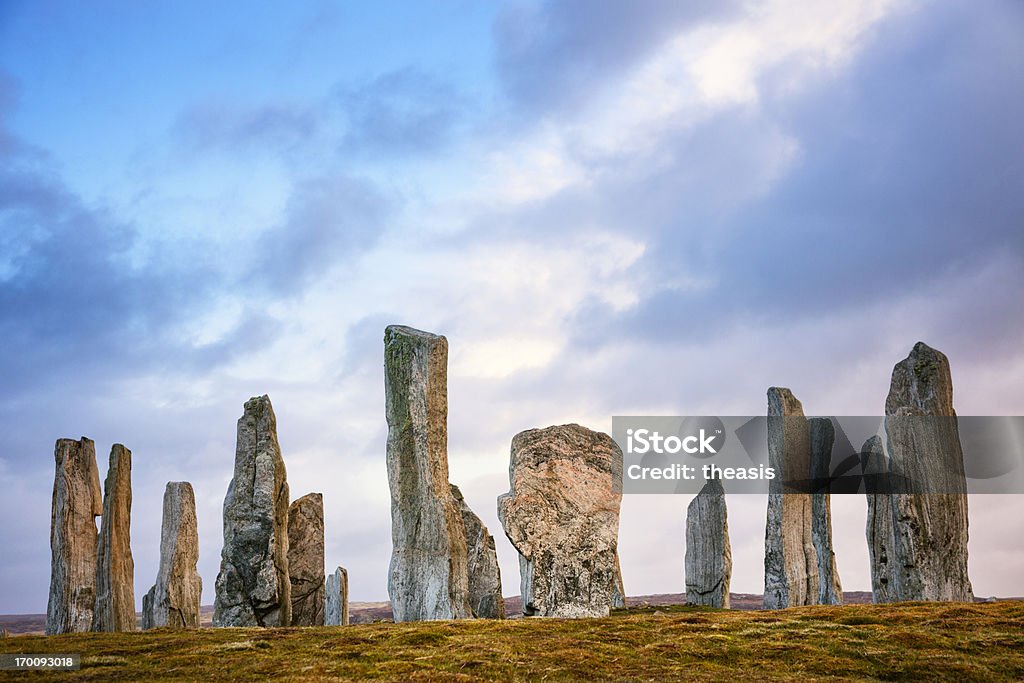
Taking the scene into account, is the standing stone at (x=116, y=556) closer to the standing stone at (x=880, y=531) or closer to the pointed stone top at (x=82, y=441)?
the pointed stone top at (x=82, y=441)

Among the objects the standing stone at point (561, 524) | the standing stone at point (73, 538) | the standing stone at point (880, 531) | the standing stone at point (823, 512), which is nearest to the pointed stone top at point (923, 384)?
the standing stone at point (880, 531)

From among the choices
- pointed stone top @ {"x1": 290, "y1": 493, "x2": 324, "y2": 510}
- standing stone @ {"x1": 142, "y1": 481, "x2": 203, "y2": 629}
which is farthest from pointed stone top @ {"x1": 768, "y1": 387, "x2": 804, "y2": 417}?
standing stone @ {"x1": 142, "y1": 481, "x2": 203, "y2": 629}

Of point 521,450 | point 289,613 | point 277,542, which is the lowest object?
point 289,613

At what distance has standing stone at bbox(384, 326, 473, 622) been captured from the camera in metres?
17.3

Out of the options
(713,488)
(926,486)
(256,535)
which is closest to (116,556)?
(256,535)

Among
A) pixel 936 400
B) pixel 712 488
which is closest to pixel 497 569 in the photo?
pixel 712 488

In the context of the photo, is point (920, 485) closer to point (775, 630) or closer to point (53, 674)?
point (775, 630)

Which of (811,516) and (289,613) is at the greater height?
(811,516)

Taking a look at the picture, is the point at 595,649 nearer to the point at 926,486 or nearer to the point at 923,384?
the point at 926,486

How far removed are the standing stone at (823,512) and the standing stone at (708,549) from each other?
6.98 ft

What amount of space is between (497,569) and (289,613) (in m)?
4.37

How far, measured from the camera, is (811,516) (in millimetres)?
23828

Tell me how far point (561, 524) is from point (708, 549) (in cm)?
800

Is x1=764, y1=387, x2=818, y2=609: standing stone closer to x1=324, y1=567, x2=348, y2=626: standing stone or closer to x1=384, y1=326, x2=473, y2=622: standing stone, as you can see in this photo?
x1=384, y1=326, x2=473, y2=622: standing stone
